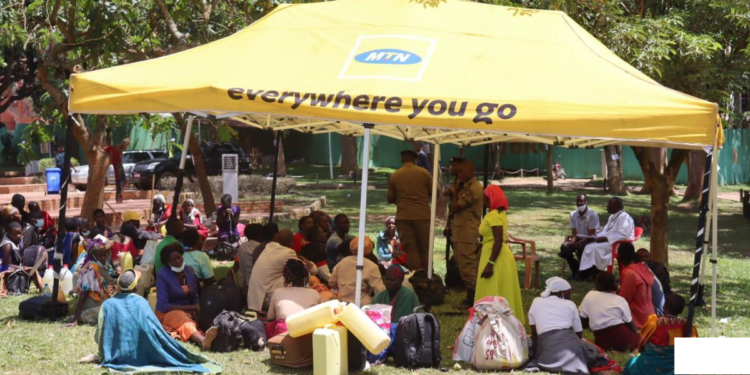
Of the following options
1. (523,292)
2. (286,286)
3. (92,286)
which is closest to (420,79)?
(286,286)

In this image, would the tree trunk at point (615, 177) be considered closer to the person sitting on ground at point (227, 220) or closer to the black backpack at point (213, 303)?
the person sitting on ground at point (227, 220)

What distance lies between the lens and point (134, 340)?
25.6 ft

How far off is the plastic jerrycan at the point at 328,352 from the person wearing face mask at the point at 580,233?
253 inches

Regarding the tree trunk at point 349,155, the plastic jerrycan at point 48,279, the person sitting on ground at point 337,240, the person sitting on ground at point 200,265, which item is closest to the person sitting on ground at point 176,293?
the person sitting on ground at point 200,265

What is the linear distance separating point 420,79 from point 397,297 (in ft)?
7.04

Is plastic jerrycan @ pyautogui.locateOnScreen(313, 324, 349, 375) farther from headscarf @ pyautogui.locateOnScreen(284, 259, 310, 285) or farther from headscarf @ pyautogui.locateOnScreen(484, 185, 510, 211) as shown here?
headscarf @ pyautogui.locateOnScreen(484, 185, 510, 211)

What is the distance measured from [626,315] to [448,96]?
275 centimetres

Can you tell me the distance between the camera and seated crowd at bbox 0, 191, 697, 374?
781cm

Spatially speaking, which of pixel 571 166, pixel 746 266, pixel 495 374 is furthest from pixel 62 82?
pixel 571 166

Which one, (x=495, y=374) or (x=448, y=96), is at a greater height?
(x=448, y=96)

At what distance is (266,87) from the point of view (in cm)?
861

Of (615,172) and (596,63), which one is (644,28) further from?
(615,172)

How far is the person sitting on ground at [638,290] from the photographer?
9.14m

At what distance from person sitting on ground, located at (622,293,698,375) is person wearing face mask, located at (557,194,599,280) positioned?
16.5 ft
